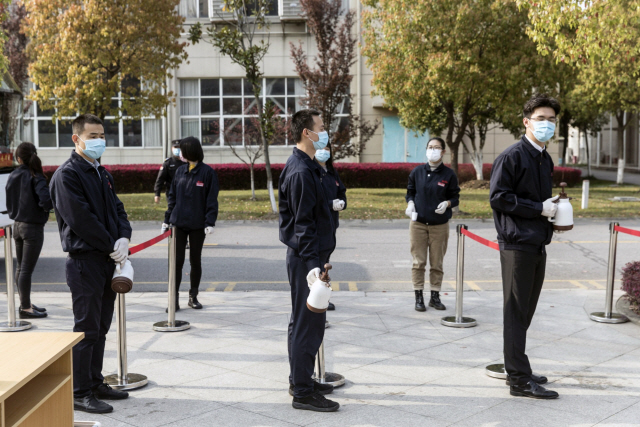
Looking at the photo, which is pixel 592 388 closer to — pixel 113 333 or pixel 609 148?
pixel 113 333

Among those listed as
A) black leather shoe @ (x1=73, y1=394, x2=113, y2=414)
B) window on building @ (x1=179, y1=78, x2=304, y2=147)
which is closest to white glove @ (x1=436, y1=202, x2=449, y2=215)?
black leather shoe @ (x1=73, y1=394, x2=113, y2=414)

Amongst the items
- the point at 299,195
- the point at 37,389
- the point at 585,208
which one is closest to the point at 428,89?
the point at 585,208

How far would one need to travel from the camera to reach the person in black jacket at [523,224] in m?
5.17

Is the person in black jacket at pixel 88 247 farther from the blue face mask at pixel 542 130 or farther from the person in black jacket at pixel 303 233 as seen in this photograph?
the blue face mask at pixel 542 130

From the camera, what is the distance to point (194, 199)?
8094 mm

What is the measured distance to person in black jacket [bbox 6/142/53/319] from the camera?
311 inches

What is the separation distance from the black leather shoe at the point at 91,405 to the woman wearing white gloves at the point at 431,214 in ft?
13.9

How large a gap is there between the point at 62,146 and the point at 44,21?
12360 millimetres

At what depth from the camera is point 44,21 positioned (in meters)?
20.3

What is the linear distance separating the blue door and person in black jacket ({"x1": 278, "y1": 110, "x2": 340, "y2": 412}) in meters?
27.3

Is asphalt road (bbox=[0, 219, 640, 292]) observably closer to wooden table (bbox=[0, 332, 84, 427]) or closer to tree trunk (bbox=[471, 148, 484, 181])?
wooden table (bbox=[0, 332, 84, 427])

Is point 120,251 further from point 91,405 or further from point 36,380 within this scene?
point 36,380

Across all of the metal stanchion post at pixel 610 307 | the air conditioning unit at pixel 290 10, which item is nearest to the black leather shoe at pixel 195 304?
the metal stanchion post at pixel 610 307

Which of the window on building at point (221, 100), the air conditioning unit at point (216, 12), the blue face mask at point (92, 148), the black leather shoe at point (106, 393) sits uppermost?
the air conditioning unit at point (216, 12)
